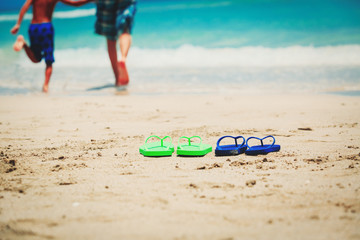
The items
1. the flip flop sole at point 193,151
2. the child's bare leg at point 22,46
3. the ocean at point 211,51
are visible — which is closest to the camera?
the flip flop sole at point 193,151

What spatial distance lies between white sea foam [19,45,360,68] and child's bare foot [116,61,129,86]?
13.3ft

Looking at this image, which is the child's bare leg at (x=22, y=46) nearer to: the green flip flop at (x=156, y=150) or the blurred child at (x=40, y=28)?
the blurred child at (x=40, y=28)

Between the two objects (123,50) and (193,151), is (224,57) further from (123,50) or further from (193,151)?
(193,151)

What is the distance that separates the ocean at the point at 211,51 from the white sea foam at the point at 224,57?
29 millimetres

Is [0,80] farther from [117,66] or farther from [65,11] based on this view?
[65,11]

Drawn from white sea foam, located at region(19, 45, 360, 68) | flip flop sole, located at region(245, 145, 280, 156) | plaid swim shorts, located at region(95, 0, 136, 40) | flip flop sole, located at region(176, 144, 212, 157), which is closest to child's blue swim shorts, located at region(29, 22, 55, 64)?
plaid swim shorts, located at region(95, 0, 136, 40)

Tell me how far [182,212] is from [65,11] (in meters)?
20.4

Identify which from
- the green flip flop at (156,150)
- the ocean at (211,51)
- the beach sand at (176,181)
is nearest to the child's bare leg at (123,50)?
the ocean at (211,51)

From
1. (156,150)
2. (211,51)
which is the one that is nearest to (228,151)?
(156,150)

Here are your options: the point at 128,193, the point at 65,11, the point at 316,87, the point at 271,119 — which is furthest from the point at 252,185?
the point at 65,11

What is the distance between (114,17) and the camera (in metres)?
6.87

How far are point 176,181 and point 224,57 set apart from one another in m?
10.1

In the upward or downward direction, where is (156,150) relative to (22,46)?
downward

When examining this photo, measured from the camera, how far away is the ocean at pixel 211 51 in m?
7.27
